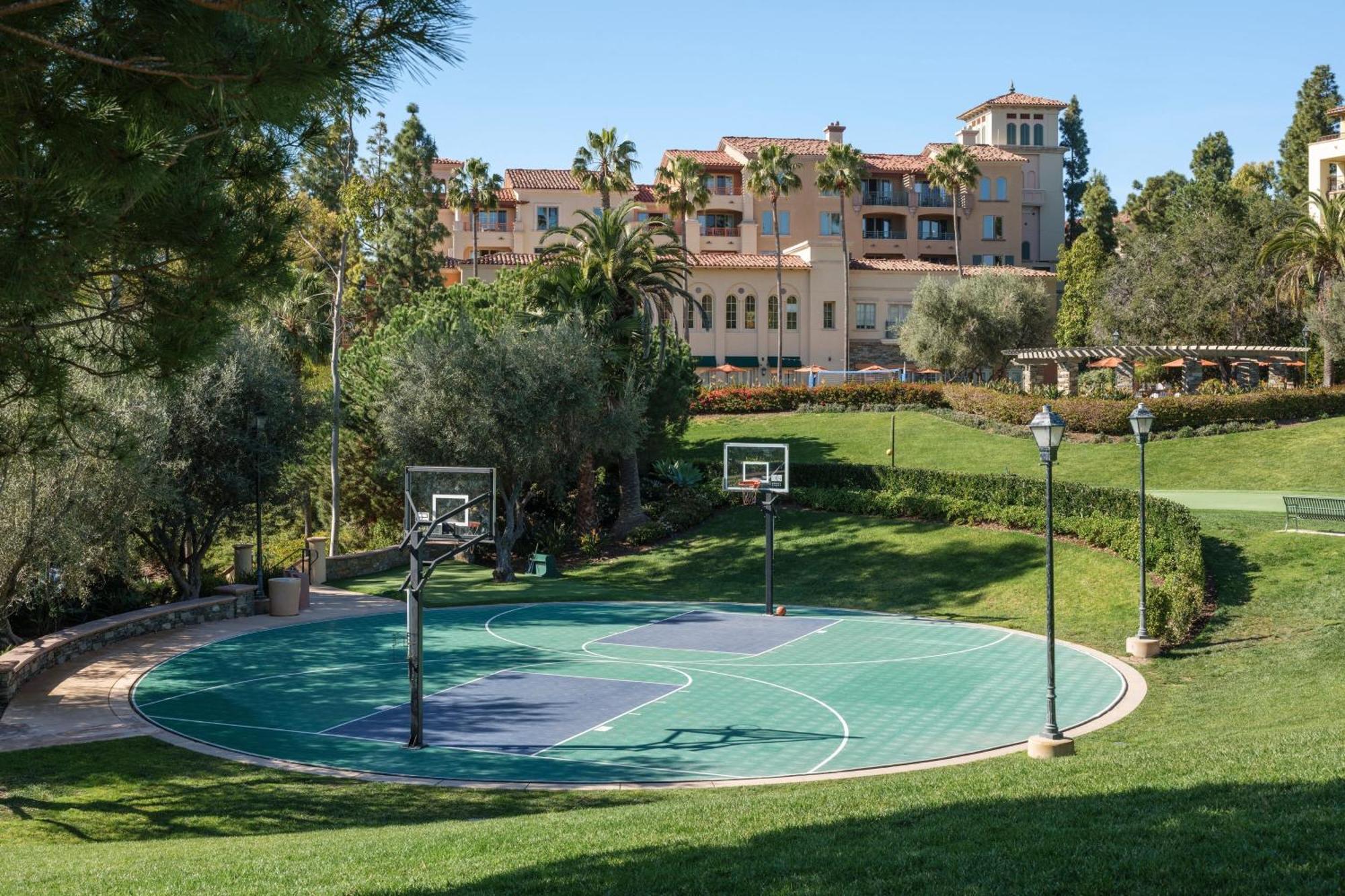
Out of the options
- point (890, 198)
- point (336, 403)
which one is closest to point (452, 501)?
point (336, 403)

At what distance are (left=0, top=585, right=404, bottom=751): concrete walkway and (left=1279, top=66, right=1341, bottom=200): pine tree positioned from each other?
79.4m

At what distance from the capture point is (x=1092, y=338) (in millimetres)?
78938

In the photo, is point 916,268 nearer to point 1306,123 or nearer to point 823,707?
point 1306,123

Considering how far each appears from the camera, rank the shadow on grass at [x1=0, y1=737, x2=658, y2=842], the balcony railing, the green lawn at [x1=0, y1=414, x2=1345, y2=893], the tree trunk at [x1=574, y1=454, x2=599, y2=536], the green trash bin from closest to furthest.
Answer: the green lawn at [x1=0, y1=414, x2=1345, y2=893] < the shadow on grass at [x1=0, y1=737, x2=658, y2=842] < the green trash bin < the tree trunk at [x1=574, y1=454, x2=599, y2=536] < the balcony railing

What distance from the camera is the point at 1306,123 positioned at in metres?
89.1

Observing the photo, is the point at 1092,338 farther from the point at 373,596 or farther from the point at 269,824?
the point at 269,824

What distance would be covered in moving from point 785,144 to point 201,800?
82.7 m

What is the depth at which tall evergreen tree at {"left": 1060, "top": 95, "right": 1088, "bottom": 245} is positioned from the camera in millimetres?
118625

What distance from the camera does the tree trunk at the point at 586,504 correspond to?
43844 millimetres

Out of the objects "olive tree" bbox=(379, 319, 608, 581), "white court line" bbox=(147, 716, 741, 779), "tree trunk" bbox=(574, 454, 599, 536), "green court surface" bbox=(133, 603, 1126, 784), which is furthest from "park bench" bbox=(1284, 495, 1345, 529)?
"tree trunk" bbox=(574, 454, 599, 536)

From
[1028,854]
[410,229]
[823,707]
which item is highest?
[410,229]

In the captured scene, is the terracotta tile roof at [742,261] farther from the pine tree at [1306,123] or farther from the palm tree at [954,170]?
the pine tree at [1306,123]

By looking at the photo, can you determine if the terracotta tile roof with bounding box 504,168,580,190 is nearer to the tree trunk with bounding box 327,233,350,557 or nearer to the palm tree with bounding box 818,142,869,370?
the palm tree with bounding box 818,142,869,370

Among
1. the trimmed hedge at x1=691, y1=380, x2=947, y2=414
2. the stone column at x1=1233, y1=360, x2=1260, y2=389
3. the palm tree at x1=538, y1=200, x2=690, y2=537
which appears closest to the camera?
the palm tree at x1=538, y1=200, x2=690, y2=537
